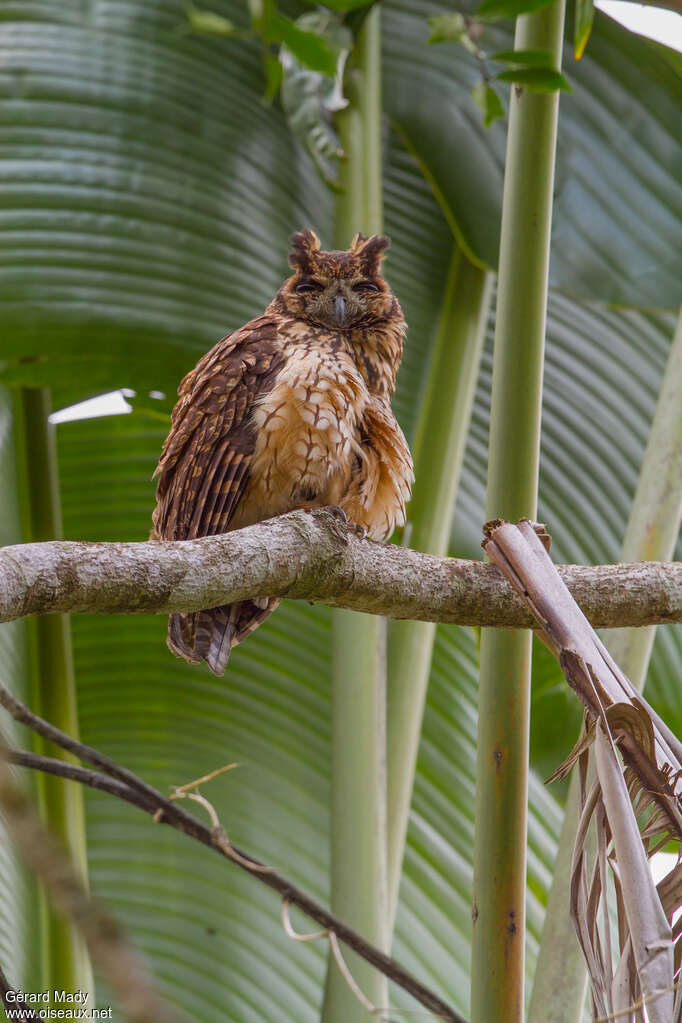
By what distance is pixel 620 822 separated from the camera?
36.9 inches

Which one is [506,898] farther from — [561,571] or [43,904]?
Result: [43,904]

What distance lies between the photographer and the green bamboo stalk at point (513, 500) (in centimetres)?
152

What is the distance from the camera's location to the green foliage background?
277 cm

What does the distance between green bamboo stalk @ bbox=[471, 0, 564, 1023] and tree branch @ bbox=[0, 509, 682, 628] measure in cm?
10

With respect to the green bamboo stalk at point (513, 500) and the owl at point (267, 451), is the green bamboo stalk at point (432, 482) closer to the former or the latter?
the owl at point (267, 451)

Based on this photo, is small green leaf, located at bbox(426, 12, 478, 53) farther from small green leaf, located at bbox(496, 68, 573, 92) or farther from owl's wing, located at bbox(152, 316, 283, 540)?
owl's wing, located at bbox(152, 316, 283, 540)

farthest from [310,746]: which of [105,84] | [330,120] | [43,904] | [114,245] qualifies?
[105,84]

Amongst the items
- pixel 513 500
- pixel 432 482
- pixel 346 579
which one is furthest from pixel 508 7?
pixel 432 482

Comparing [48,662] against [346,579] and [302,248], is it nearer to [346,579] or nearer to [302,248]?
[302,248]

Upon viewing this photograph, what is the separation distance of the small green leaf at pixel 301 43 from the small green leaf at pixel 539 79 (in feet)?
0.78

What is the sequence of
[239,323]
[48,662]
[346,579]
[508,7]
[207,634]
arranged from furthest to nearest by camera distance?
[239,323], [48,662], [207,634], [346,579], [508,7]

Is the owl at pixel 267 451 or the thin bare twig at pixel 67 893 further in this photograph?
the owl at pixel 267 451

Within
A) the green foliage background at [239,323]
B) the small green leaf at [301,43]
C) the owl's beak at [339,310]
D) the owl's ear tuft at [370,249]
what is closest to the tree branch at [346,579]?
the small green leaf at [301,43]

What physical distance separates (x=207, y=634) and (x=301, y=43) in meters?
1.26
